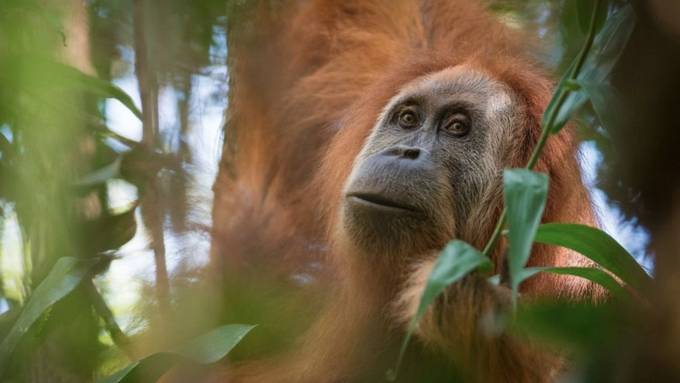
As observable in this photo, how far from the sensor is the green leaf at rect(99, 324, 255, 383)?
2.15 metres

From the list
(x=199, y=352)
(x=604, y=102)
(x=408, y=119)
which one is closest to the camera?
(x=604, y=102)

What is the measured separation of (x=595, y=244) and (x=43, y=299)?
4.64 feet

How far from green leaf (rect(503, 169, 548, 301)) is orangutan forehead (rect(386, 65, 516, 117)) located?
1.51m

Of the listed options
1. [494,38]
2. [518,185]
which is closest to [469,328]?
[518,185]

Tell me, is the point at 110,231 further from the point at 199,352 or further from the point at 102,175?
the point at 199,352

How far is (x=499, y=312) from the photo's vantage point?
2.17 metres

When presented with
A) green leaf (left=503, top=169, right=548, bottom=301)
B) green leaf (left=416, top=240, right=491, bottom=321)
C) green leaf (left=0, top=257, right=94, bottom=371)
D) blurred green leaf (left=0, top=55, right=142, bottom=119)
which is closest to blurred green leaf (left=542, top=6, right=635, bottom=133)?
green leaf (left=503, top=169, right=548, bottom=301)

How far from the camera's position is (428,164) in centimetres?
284

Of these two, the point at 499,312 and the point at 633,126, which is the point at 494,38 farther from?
the point at 633,126

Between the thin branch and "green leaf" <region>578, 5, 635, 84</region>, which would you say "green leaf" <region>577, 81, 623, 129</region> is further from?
the thin branch

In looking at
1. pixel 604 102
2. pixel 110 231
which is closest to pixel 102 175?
pixel 110 231

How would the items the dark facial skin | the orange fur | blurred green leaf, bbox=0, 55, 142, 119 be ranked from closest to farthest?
blurred green leaf, bbox=0, 55, 142, 119, the dark facial skin, the orange fur

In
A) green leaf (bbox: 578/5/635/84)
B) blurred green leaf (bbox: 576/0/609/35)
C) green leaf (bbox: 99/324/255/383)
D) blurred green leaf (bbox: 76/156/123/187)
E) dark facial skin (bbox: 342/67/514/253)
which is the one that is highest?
blurred green leaf (bbox: 576/0/609/35)

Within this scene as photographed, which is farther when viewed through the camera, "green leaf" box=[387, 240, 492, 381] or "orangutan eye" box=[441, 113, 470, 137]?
"orangutan eye" box=[441, 113, 470, 137]
